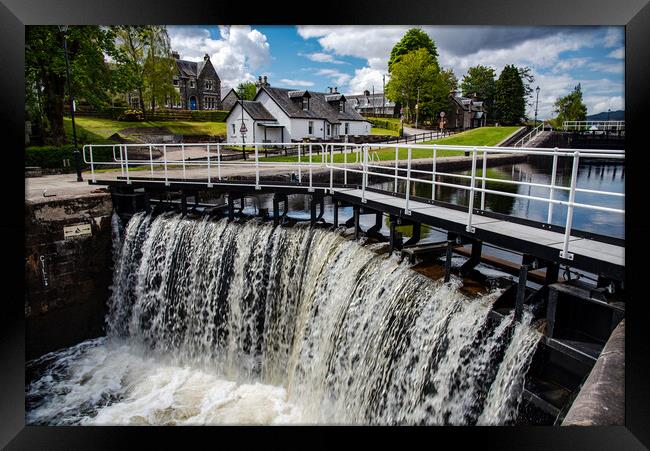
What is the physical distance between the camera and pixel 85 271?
9.08m

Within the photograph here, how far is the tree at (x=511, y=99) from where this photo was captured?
4661 cm

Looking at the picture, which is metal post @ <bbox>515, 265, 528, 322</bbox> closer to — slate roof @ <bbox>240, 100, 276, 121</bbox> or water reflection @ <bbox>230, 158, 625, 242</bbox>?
water reflection @ <bbox>230, 158, 625, 242</bbox>

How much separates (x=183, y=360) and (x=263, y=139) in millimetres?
25653

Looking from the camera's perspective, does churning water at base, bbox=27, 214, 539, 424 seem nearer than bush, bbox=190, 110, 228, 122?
Yes

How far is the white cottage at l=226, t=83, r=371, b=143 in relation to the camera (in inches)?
1251

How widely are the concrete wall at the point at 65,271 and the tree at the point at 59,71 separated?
29.5 feet

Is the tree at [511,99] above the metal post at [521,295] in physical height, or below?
above

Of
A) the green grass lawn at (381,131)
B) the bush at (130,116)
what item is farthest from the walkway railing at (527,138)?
the bush at (130,116)

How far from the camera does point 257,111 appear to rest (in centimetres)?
3206

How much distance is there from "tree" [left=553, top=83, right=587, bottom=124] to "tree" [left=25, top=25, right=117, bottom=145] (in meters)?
32.4

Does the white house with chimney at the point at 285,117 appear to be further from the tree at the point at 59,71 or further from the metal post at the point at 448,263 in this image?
the metal post at the point at 448,263

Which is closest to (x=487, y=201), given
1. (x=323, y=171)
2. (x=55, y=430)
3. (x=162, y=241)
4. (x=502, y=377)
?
(x=323, y=171)

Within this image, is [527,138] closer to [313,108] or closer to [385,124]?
[385,124]

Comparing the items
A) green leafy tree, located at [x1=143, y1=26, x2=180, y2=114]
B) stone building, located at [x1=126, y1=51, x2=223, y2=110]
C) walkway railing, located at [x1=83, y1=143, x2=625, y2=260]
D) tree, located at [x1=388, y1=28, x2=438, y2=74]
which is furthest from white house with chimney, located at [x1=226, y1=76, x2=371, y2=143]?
tree, located at [x1=388, y1=28, x2=438, y2=74]
